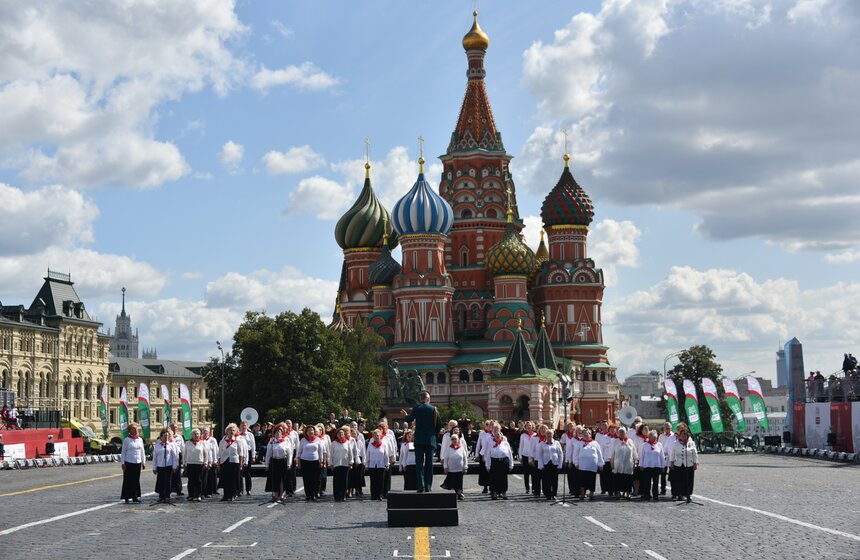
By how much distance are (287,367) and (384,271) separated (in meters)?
29.8

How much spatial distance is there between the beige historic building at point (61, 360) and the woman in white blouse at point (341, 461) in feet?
245

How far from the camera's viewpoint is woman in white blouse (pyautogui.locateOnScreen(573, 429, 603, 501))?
2584 centimetres

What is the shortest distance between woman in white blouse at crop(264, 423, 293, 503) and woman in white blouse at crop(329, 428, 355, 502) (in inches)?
40.3

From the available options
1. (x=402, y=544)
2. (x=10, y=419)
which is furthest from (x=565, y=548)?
(x=10, y=419)

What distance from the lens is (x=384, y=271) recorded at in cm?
9450

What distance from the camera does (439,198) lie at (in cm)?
8950

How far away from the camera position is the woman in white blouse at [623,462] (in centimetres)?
2620

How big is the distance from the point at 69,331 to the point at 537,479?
9272 cm

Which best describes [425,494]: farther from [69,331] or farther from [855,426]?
[69,331]

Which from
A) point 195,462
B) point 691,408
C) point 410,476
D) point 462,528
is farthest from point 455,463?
point 691,408

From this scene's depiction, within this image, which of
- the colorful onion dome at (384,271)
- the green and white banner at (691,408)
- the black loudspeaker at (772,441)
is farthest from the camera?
the colorful onion dome at (384,271)

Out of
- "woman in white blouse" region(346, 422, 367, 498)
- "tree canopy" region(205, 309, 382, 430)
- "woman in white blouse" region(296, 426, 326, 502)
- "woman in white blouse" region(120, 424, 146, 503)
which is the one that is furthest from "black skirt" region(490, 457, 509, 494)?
"tree canopy" region(205, 309, 382, 430)

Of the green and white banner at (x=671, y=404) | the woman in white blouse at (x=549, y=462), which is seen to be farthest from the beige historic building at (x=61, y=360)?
the woman in white blouse at (x=549, y=462)

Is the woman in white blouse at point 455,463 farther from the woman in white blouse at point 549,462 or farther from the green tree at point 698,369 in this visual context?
the green tree at point 698,369
